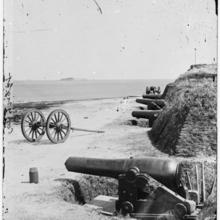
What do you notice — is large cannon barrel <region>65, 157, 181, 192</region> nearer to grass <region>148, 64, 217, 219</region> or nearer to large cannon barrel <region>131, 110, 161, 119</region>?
grass <region>148, 64, 217, 219</region>

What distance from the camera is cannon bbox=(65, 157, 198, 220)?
8.42 metres

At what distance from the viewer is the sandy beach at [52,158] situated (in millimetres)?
8688

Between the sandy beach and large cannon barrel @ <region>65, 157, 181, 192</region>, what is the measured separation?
3.33ft

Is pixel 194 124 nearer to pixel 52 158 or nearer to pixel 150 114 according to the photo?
pixel 52 158

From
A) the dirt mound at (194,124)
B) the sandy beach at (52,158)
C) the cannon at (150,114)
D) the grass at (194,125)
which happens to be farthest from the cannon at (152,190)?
the cannon at (150,114)

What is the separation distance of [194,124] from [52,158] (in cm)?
501

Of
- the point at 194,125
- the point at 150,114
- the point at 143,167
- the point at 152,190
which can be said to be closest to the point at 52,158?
the point at 194,125

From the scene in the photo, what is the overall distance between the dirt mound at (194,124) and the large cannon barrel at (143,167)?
476 centimetres

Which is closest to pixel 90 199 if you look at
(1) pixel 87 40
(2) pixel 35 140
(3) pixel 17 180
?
(3) pixel 17 180

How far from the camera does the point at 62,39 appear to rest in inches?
398

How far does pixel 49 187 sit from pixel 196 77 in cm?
960

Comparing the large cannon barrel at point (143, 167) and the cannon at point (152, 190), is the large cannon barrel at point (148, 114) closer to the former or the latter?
the large cannon barrel at point (143, 167)

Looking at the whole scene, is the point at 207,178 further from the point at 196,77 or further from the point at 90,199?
the point at 196,77

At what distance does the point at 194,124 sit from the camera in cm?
1432
